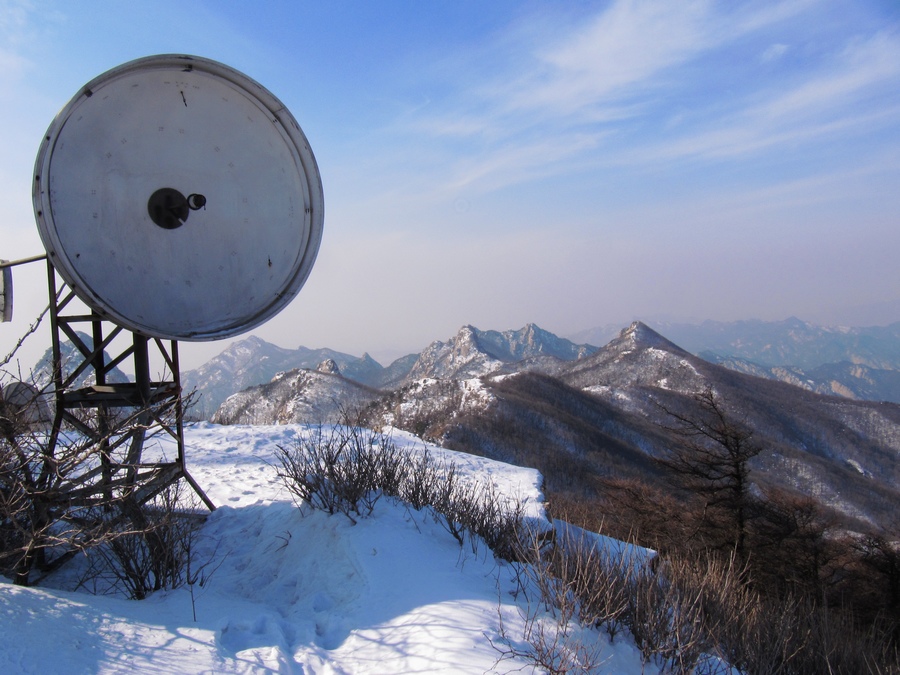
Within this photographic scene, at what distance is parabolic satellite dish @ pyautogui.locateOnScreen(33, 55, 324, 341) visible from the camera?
412 cm

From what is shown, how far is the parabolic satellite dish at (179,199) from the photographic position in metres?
4.12

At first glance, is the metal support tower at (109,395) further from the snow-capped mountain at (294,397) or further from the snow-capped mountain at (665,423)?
the snow-capped mountain at (294,397)

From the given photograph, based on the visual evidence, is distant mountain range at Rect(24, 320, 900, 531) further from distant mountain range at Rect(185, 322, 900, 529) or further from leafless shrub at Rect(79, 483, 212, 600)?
leafless shrub at Rect(79, 483, 212, 600)

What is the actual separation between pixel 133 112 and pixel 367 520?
3.99 m

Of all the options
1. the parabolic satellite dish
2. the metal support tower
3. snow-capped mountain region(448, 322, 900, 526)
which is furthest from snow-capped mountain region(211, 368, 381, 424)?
the parabolic satellite dish

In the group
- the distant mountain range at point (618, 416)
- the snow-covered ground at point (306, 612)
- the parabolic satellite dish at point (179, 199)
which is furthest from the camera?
the distant mountain range at point (618, 416)

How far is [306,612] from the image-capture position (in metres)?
4.07

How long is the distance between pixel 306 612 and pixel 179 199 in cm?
344

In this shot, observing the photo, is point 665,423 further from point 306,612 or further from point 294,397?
point 306,612

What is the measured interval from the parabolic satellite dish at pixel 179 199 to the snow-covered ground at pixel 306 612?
6.85 ft

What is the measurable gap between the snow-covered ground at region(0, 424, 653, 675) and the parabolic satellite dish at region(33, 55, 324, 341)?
209 cm

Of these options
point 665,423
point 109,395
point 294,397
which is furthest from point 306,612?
point 665,423

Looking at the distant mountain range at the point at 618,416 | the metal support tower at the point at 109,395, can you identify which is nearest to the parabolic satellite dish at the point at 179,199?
the metal support tower at the point at 109,395

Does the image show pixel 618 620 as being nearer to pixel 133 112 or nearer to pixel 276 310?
pixel 276 310
